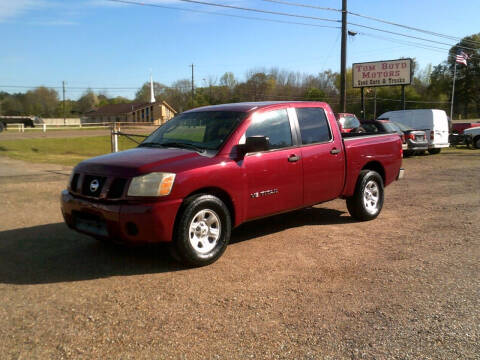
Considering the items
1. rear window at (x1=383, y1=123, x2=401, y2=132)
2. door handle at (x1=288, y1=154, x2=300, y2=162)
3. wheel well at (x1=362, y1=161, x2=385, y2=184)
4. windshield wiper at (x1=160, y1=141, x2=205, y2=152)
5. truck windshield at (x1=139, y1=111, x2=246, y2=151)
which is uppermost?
rear window at (x1=383, y1=123, x2=401, y2=132)

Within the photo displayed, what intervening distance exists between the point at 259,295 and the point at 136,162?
1.91 m

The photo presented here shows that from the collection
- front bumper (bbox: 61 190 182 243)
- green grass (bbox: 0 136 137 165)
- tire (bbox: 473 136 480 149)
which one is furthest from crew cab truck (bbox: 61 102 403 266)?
tire (bbox: 473 136 480 149)

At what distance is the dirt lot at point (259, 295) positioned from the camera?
10.0ft

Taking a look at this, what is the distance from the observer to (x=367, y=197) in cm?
691

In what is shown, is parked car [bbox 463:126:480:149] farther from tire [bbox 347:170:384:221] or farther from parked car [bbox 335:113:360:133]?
tire [bbox 347:170:384:221]

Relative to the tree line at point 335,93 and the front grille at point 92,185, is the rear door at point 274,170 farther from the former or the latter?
the tree line at point 335,93

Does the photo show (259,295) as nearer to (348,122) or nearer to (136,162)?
(136,162)

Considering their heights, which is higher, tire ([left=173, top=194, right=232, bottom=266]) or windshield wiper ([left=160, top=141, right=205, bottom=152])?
windshield wiper ([left=160, top=141, right=205, bottom=152])

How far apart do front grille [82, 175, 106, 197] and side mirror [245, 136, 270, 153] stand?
1636mm

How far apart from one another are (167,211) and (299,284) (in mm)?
1511

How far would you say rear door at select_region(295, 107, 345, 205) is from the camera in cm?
580

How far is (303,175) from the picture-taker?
5.69 metres

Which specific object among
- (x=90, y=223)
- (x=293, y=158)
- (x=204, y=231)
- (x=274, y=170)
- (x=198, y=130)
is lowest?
(x=204, y=231)

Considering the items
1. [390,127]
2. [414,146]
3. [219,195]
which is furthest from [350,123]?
[219,195]
